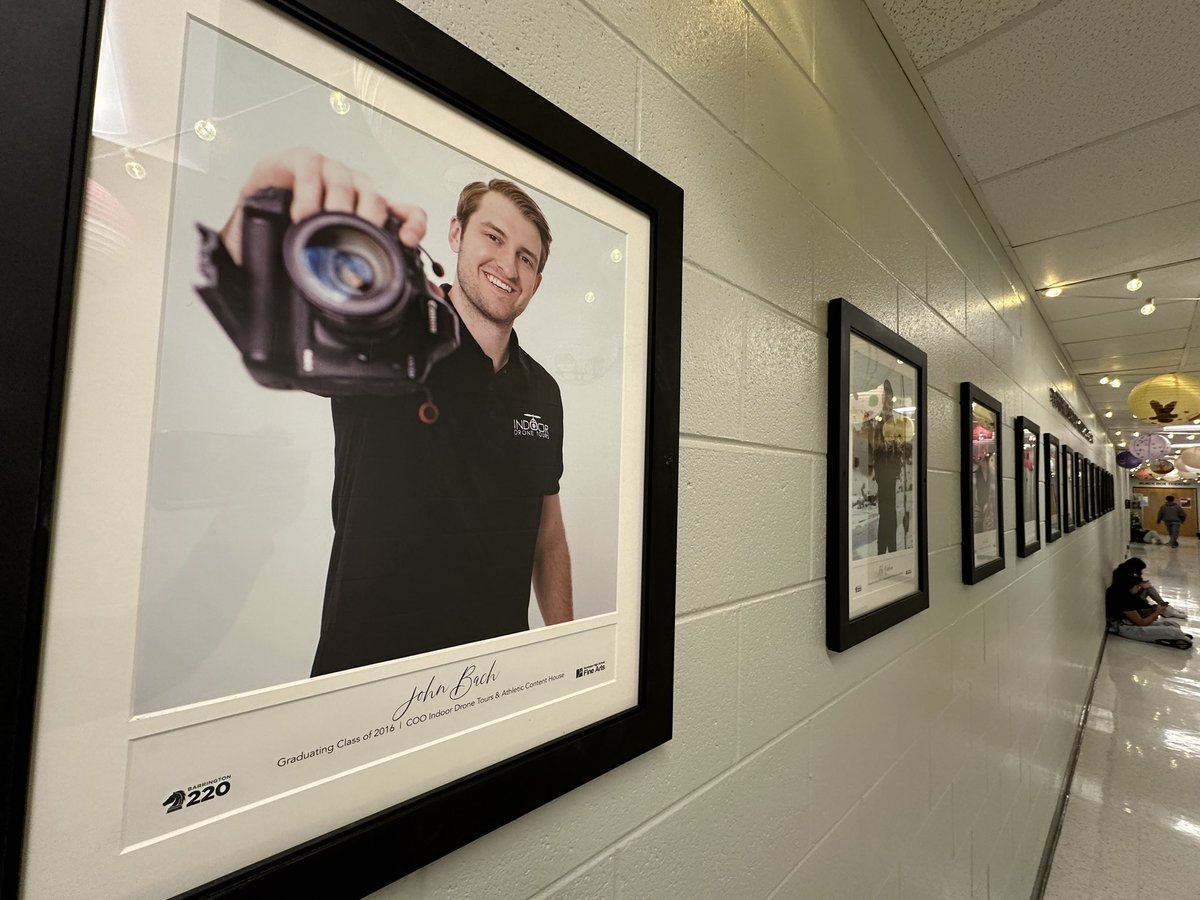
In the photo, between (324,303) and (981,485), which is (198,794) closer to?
(324,303)

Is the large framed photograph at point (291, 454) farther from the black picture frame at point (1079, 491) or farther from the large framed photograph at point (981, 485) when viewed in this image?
the black picture frame at point (1079, 491)

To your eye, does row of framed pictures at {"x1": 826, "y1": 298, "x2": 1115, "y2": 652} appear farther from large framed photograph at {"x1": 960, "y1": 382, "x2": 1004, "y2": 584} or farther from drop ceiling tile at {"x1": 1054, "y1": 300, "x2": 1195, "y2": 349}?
drop ceiling tile at {"x1": 1054, "y1": 300, "x2": 1195, "y2": 349}

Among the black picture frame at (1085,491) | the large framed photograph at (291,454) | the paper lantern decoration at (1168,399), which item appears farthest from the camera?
the black picture frame at (1085,491)

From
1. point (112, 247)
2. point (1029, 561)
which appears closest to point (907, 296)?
point (112, 247)

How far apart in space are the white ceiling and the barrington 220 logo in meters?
1.68

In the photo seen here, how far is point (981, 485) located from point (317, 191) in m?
2.08

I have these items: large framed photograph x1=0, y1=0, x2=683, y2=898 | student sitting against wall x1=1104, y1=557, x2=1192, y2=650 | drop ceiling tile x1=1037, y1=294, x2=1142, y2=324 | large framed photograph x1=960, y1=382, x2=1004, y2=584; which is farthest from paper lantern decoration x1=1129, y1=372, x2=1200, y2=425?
large framed photograph x1=0, y1=0, x2=683, y2=898

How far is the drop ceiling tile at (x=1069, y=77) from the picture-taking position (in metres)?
1.18

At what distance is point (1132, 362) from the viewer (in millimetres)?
4465

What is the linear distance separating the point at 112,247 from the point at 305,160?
0.13 metres

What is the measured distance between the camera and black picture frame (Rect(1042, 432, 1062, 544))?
296 centimetres

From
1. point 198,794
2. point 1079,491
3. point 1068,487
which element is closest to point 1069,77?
point 198,794

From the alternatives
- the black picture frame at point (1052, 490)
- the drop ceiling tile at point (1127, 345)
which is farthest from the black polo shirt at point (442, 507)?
the drop ceiling tile at point (1127, 345)

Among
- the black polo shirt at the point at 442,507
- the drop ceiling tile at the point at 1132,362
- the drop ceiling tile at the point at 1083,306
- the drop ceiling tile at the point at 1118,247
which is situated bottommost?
the black polo shirt at the point at 442,507
